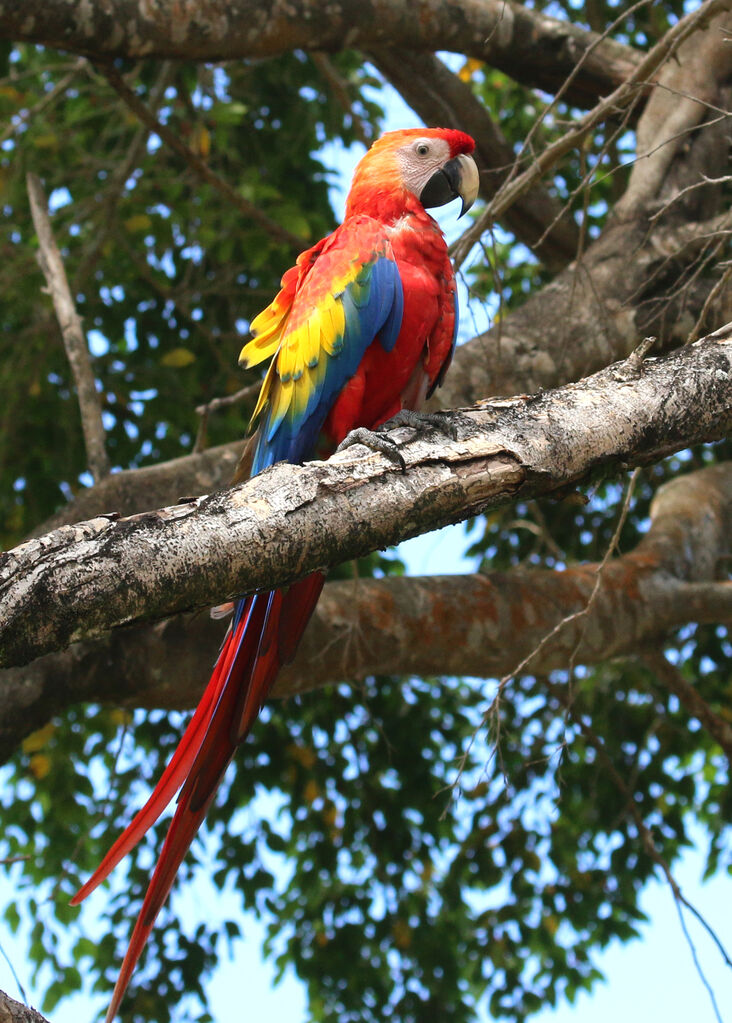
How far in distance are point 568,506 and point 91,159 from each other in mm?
2399

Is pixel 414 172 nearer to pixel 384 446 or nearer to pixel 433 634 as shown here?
pixel 384 446

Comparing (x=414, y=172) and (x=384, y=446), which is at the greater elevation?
(x=414, y=172)

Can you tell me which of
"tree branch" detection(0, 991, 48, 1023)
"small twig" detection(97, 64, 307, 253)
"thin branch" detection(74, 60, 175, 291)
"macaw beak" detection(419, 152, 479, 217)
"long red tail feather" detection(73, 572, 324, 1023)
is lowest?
"tree branch" detection(0, 991, 48, 1023)

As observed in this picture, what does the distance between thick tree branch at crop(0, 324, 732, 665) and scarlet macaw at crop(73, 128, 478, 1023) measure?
609 mm

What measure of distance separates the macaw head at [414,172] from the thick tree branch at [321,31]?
0.29 metres

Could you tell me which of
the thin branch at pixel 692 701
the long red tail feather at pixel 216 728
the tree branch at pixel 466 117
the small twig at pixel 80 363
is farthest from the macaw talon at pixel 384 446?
the tree branch at pixel 466 117

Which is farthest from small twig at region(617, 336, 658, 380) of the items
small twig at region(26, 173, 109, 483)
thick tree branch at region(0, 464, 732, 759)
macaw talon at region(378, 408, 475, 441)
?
small twig at region(26, 173, 109, 483)

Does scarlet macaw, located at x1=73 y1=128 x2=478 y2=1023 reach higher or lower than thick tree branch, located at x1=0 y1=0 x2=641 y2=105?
lower

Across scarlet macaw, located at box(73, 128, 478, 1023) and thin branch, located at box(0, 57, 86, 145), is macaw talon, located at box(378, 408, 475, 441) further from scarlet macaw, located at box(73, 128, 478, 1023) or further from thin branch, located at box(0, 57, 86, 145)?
thin branch, located at box(0, 57, 86, 145)

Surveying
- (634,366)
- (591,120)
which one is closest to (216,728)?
(634,366)

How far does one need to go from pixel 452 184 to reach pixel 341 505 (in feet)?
4.69

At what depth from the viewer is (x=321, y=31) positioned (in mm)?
3193

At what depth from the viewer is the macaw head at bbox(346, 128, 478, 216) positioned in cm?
246

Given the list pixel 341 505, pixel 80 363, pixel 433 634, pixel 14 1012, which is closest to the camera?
pixel 14 1012
